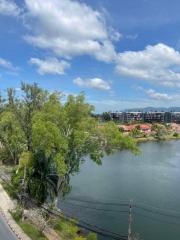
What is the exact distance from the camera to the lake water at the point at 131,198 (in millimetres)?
27453

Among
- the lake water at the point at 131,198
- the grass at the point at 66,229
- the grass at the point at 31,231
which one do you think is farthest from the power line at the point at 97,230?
the grass at the point at 31,231

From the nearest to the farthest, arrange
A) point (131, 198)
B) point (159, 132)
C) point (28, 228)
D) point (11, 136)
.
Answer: point (28, 228), point (131, 198), point (11, 136), point (159, 132)

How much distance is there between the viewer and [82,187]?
1547 inches

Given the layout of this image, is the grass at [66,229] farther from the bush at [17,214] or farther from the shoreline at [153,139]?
the shoreline at [153,139]

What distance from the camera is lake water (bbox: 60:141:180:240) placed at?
90.1ft

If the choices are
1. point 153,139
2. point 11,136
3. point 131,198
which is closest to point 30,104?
point 11,136

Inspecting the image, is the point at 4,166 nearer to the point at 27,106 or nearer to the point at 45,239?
the point at 27,106

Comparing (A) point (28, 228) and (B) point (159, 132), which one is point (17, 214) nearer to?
(A) point (28, 228)

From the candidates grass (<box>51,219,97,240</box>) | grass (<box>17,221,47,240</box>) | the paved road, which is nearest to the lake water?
grass (<box>51,219,97,240</box>)

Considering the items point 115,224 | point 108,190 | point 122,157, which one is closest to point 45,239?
point 115,224

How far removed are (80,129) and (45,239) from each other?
8.23 meters

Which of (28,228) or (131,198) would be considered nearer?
(28,228)

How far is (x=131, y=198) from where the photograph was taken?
1380 inches

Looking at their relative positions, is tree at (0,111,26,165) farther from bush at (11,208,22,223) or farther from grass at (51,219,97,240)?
grass at (51,219,97,240)
